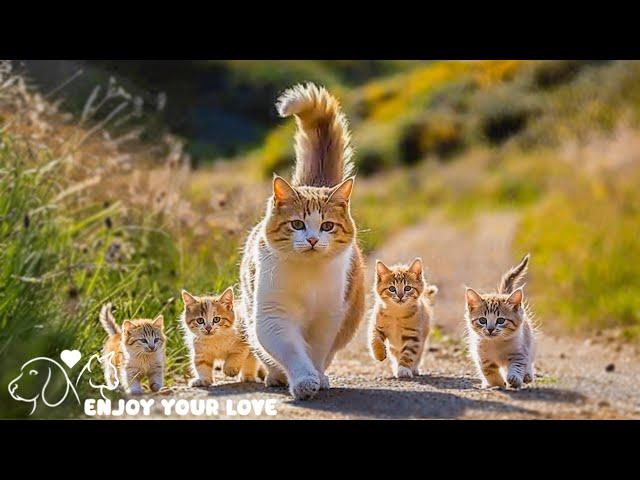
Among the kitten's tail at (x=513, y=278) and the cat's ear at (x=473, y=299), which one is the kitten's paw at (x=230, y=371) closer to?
the cat's ear at (x=473, y=299)

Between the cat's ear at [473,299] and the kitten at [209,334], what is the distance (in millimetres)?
1109

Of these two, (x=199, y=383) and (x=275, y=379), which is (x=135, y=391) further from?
(x=275, y=379)

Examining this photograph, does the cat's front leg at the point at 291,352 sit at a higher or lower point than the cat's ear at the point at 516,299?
lower

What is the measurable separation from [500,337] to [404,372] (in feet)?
2.28

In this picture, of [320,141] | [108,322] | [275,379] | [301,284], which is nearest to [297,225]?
[301,284]

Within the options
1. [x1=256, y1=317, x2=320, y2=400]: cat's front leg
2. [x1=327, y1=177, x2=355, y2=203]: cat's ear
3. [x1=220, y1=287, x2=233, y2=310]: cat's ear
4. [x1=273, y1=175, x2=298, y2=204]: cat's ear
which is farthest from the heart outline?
[x1=327, y1=177, x2=355, y2=203]: cat's ear

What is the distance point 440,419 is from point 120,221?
11.8 ft

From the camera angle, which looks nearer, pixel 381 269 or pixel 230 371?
pixel 381 269

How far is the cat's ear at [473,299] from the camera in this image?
4.97 m

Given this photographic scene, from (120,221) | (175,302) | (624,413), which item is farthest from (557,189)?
(624,413)

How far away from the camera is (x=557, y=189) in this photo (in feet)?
40.7

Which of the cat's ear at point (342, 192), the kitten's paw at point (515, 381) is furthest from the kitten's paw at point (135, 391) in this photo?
the kitten's paw at point (515, 381)

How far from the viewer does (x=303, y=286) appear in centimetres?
491

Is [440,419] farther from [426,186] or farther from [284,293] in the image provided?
[426,186]
